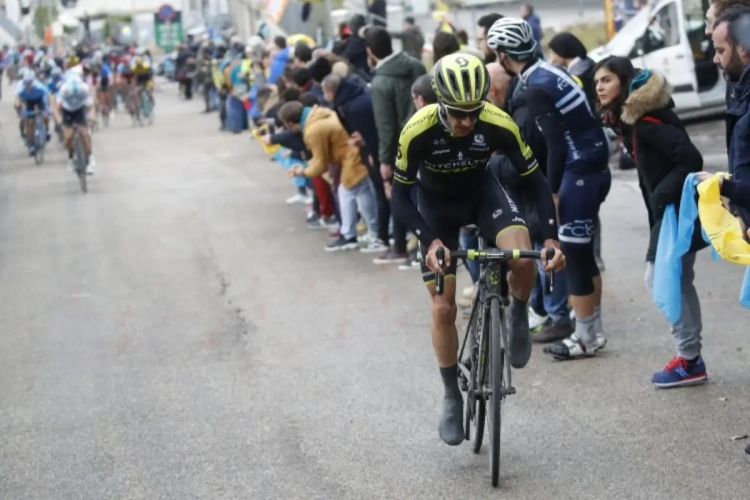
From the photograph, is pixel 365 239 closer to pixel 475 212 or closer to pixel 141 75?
pixel 475 212

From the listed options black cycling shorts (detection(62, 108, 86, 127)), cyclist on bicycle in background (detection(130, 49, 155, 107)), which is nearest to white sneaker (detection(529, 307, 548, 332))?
black cycling shorts (detection(62, 108, 86, 127))

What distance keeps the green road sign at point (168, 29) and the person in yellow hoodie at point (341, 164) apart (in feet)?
169

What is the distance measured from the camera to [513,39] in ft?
25.8

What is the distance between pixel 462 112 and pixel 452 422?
1.49 m

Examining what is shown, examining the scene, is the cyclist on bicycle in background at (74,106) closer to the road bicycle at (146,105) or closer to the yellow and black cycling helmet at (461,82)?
the road bicycle at (146,105)

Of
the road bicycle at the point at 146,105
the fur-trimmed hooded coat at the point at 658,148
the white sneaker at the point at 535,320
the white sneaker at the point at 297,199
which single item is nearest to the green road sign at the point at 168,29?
the road bicycle at the point at 146,105

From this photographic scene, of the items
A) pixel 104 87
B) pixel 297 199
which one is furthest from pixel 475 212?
pixel 104 87

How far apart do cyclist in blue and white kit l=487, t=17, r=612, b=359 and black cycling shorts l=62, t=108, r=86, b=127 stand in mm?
14339

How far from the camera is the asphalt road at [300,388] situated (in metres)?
6.16

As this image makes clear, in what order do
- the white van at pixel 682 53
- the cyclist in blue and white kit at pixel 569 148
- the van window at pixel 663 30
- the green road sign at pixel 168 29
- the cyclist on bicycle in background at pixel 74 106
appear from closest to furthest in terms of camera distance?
1. the cyclist in blue and white kit at pixel 569 148
2. the white van at pixel 682 53
3. the van window at pixel 663 30
4. the cyclist on bicycle in background at pixel 74 106
5. the green road sign at pixel 168 29

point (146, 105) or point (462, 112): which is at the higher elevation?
point (462, 112)

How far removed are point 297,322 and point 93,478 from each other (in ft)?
12.2

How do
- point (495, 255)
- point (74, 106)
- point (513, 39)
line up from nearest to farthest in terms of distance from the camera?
point (495, 255), point (513, 39), point (74, 106)

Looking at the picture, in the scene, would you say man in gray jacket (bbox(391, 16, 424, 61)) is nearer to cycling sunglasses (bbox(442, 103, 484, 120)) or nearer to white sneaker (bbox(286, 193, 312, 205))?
white sneaker (bbox(286, 193, 312, 205))
